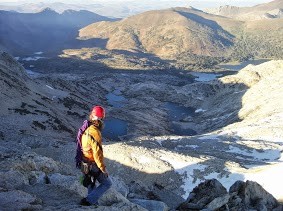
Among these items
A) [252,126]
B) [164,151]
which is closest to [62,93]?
[252,126]

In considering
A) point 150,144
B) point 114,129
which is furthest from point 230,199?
point 114,129

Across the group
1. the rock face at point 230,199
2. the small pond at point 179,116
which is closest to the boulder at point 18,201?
the rock face at point 230,199

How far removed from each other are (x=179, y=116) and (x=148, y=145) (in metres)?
99.9

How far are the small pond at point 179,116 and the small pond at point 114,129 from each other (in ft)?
64.4

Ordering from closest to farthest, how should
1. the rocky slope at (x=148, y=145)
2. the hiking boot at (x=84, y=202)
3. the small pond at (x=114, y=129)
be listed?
1. the hiking boot at (x=84, y=202)
2. the rocky slope at (x=148, y=145)
3. the small pond at (x=114, y=129)

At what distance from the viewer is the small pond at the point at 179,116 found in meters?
136

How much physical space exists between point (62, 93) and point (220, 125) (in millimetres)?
56991

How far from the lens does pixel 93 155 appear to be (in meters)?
16.5

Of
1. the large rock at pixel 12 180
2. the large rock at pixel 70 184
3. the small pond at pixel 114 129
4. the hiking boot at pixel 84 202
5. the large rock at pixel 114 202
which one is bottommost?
the small pond at pixel 114 129

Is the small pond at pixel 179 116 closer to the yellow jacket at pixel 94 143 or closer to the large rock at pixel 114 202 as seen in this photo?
the large rock at pixel 114 202

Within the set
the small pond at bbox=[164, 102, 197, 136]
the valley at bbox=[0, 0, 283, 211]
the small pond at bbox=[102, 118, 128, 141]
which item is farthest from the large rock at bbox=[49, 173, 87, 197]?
the small pond at bbox=[164, 102, 197, 136]

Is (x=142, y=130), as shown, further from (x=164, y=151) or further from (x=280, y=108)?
(x=164, y=151)

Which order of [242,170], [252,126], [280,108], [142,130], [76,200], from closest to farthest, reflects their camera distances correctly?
[76,200] < [242,170] < [252,126] < [280,108] < [142,130]

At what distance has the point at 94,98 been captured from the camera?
17112 centimetres
